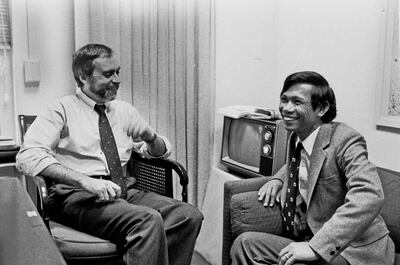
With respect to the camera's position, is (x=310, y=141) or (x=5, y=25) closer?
(x=310, y=141)

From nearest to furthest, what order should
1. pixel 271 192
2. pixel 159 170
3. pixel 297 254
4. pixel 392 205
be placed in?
Answer: 1. pixel 297 254
2. pixel 392 205
3. pixel 271 192
4. pixel 159 170

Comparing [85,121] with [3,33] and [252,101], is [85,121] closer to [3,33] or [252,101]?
[3,33]

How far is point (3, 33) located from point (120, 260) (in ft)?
4.78

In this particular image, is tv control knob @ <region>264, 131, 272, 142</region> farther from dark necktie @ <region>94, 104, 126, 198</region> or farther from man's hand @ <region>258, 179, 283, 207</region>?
dark necktie @ <region>94, 104, 126, 198</region>

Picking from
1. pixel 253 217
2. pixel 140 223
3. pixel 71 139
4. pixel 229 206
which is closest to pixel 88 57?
pixel 71 139

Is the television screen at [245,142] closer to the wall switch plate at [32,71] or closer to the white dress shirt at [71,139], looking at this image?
the white dress shirt at [71,139]

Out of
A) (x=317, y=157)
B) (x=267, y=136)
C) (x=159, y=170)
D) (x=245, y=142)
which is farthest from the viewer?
(x=245, y=142)

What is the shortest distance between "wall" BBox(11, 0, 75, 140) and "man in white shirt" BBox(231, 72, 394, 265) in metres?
1.40

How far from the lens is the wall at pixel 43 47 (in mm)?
2619

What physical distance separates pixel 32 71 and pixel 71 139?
0.71m

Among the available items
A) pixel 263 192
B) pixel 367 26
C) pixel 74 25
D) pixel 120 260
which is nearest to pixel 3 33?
pixel 74 25

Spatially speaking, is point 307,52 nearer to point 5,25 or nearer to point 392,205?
point 392,205

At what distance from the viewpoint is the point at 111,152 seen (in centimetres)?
222

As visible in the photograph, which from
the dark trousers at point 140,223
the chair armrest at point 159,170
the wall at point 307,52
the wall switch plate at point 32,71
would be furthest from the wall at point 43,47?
the wall at point 307,52
